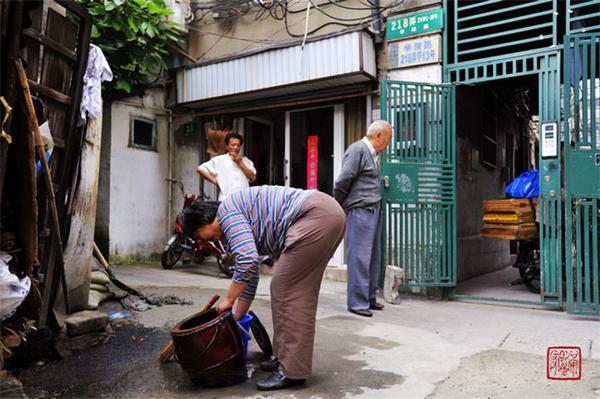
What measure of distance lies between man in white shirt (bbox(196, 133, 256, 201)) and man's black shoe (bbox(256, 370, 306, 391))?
3.66 meters

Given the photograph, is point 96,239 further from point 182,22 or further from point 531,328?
point 531,328

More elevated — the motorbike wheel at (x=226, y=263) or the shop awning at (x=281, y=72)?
the shop awning at (x=281, y=72)

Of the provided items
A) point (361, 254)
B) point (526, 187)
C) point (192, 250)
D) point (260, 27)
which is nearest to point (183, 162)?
point (192, 250)

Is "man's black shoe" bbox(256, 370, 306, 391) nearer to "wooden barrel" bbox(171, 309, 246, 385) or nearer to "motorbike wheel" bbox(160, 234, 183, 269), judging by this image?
"wooden barrel" bbox(171, 309, 246, 385)

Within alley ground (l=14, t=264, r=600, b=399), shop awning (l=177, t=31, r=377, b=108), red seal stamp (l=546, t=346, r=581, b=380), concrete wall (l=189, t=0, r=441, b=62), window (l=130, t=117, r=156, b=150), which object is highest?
concrete wall (l=189, t=0, r=441, b=62)

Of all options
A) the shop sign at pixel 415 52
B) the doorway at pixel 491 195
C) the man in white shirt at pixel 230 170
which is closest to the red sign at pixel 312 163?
the man in white shirt at pixel 230 170

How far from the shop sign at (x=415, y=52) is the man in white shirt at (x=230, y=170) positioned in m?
2.23

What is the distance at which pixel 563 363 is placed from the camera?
10.5 feet

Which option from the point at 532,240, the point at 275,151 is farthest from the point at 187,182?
the point at 532,240

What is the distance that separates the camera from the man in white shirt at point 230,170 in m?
6.20

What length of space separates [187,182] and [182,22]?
2.62 m

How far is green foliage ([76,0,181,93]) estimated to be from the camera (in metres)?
6.61

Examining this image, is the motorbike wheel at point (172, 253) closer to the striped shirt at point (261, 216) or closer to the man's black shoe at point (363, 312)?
the man's black shoe at point (363, 312)

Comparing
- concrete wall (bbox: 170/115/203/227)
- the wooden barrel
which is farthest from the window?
the wooden barrel
